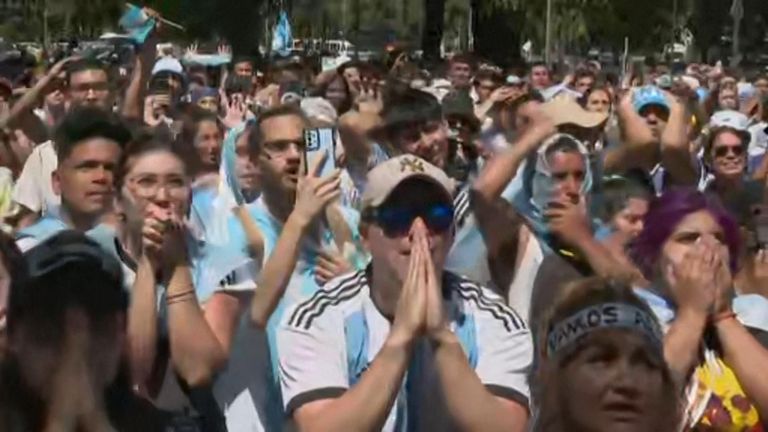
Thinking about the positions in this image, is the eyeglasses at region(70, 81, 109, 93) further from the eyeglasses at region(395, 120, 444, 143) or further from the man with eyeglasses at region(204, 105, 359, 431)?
the man with eyeglasses at region(204, 105, 359, 431)

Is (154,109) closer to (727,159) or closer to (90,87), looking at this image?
(90,87)

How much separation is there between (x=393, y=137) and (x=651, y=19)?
152 feet

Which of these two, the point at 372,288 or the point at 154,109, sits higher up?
the point at 372,288

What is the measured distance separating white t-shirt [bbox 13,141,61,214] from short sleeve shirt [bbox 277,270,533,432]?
3384mm

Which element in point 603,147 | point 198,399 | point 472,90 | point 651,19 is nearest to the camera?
point 198,399

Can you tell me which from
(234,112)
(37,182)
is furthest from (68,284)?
(234,112)

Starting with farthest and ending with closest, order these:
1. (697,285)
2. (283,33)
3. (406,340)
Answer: (283,33), (697,285), (406,340)

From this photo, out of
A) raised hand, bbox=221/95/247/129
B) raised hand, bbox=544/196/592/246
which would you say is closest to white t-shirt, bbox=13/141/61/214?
raised hand, bbox=221/95/247/129

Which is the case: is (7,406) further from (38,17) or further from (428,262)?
(38,17)

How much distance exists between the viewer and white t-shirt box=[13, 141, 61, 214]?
331 inches

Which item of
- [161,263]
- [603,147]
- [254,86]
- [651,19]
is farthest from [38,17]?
[161,263]

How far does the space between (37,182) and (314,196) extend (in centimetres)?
272

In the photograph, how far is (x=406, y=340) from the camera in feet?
15.5

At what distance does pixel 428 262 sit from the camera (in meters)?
4.92
